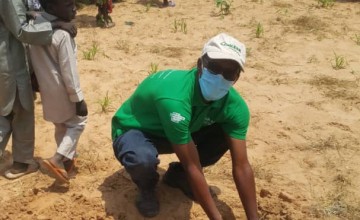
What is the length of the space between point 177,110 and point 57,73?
841 millimetres

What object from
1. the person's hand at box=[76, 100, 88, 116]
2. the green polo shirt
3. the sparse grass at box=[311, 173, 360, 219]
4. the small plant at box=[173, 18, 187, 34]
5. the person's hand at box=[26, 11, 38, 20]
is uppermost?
the person's hand at box=[26, 11, 38, 20]

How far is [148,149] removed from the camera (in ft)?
8.58

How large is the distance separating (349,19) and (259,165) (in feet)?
13.4

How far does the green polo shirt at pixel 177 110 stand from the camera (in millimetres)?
2357

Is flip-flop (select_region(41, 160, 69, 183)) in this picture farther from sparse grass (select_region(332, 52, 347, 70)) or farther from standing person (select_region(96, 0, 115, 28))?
standing person (select_region(96, 0, 115, 28))

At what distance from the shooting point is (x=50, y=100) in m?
2.83

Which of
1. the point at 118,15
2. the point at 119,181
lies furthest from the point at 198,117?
the point at 118,15

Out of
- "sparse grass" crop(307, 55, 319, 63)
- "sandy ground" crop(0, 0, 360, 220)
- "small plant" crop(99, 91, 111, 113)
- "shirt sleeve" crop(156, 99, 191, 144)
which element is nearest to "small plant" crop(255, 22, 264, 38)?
"sandy ground" crop(0, 0, 360, 220)

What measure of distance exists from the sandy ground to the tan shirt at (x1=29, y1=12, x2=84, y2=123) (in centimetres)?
56

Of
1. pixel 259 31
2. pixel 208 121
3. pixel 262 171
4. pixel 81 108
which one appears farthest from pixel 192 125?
pixel 259 31

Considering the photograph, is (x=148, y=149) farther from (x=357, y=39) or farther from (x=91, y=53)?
(x=357, y=39)

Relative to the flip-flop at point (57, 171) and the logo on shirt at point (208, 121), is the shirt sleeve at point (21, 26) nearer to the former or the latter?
the flip-flop at point (57, 171)

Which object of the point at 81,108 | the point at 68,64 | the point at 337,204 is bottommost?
the point at 337,204

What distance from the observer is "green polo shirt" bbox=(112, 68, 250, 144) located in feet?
7.73
